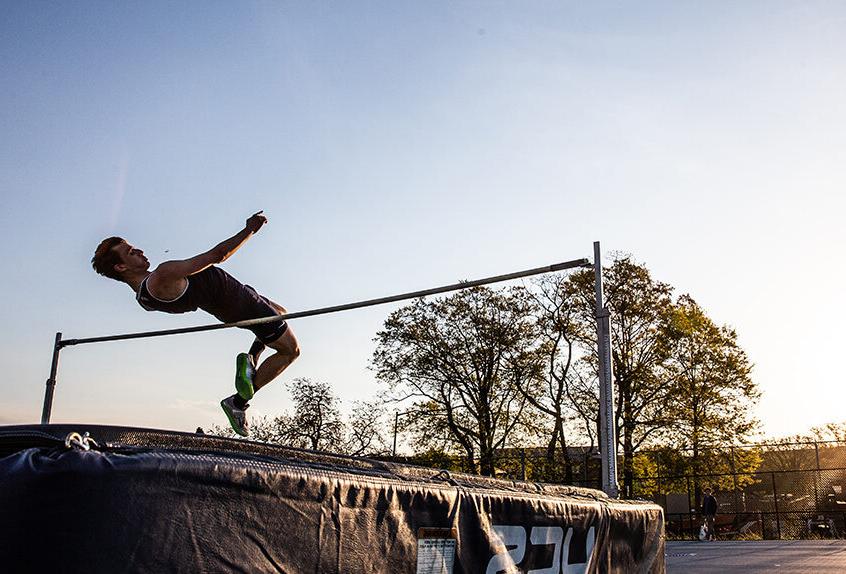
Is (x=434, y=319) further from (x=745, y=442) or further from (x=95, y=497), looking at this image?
(x=95, y=497)

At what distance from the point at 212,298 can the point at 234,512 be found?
3.62 metres

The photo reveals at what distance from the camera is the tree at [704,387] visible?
2578 cm

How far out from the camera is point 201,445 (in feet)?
6.48

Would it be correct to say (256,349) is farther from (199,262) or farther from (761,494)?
(761,494)

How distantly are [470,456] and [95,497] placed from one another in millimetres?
27561

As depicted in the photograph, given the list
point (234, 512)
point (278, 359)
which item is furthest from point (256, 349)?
point (234, 512)

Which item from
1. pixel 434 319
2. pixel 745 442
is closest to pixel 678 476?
pixel 745 442

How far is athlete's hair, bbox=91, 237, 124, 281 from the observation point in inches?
185

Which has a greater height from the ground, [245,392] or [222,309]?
[222,309]

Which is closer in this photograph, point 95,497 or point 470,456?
point 95,497

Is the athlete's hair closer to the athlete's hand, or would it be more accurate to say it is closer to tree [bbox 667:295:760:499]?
the athlete's hand

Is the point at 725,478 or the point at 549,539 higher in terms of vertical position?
the point at 725,478

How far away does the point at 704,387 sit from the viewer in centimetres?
2616

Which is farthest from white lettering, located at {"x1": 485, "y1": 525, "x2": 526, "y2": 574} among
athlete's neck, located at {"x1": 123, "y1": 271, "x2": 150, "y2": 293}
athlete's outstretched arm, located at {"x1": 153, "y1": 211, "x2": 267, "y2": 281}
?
athlete's neck, located at {"x1": 123, "y1": 271, "x2": 150, "y2": 293}
